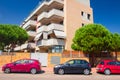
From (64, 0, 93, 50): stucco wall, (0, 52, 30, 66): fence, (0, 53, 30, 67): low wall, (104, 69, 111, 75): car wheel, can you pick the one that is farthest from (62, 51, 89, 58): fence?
(104, 69, 111, 75): car wheel

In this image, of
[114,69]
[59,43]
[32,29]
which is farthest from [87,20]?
[114,69]

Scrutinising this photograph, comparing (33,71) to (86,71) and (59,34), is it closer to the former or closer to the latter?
(86,71)

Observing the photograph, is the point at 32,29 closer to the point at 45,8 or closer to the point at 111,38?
the point at 45,8

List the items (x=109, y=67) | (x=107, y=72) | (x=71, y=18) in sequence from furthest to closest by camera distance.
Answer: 1. (x=71, y=18)
2. (x=109, y=67)
3. (x=107, y=72)

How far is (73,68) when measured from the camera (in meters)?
20.0

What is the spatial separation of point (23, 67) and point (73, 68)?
17.8 ft

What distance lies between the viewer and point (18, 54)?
27.3m

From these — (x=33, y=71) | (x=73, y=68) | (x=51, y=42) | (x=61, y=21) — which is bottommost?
(x=33, y=71)

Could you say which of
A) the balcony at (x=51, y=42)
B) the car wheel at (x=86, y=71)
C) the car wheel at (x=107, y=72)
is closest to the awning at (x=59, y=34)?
the balcony at (x=51, y=42)

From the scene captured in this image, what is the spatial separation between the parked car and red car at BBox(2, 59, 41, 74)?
233 centimetres

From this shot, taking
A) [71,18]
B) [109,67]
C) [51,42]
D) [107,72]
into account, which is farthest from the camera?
[71,18]

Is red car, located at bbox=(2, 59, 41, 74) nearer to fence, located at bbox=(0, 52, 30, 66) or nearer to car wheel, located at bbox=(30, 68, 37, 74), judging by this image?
car wheel, located at bbox=(30, 68, 37, 74)

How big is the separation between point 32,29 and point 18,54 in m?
23.6

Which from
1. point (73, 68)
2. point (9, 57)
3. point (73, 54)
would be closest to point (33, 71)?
point (73, 68)
